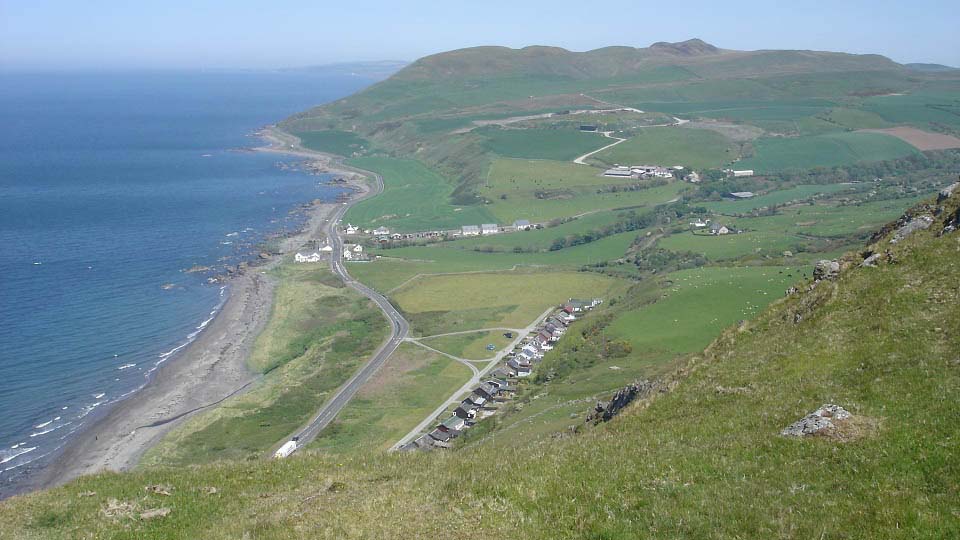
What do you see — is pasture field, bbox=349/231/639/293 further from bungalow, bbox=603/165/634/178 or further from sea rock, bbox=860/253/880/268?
sea rock, bbox=860/253/880/268

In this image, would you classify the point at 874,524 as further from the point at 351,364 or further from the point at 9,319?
the point at 9,319

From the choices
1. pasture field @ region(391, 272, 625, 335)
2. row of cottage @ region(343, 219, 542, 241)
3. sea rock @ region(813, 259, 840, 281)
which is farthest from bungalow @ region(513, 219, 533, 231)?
sea rock @ region(813, 259, 840, 281)

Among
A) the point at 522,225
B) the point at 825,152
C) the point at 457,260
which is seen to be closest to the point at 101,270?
the point at 457,260

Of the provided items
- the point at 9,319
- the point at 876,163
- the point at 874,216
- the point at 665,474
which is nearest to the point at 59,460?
the point at 9,319

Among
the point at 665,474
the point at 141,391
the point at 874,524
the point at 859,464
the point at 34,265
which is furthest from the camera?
Result: the point at 34,265

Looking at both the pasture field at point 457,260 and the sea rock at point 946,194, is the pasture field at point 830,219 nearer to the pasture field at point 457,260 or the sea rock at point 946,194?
the pasture field at point 457,260

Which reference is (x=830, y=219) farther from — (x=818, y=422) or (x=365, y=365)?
(x=818, y=422)
